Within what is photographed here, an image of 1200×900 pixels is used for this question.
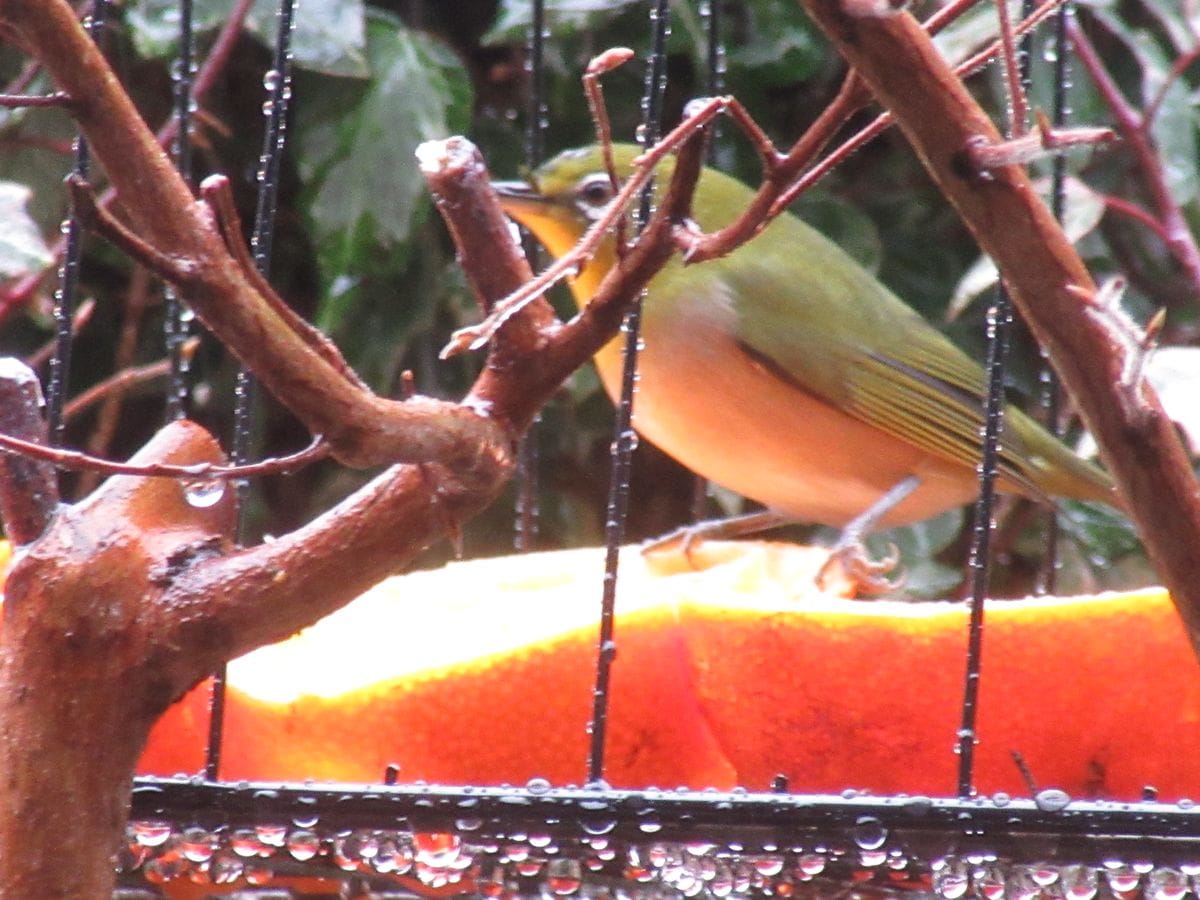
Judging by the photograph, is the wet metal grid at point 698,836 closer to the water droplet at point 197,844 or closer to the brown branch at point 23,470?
the water droplet at point 197,844

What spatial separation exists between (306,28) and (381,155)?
145mm

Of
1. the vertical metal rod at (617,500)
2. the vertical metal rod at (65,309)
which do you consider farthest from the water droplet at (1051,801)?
the vertical metal rod at (65,309)

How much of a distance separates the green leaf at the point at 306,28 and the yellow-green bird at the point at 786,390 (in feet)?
0.70

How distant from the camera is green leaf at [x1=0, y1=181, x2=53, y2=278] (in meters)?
1.49

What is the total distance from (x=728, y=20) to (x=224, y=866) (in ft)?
4.70

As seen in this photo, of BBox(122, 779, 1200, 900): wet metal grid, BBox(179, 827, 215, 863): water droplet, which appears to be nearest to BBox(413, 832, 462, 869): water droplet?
BBox(122, 779, 1200, 900): wet metal grid

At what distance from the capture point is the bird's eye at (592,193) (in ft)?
5.66

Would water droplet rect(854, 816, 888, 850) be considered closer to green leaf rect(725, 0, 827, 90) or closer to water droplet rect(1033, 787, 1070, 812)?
water droplet rect(1033, 787, 1070, 812)

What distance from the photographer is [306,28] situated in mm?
1792

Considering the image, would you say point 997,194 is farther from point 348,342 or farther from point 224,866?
point 348,342

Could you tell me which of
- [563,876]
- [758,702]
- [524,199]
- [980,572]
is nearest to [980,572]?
[980,572]

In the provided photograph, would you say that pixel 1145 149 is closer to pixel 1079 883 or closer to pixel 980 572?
pixel 980 572

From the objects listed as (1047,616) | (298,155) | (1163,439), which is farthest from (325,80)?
(1163,439)

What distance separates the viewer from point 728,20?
7.09 feet
